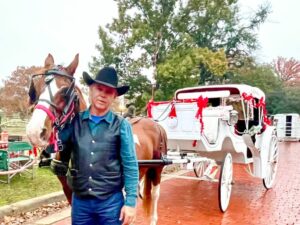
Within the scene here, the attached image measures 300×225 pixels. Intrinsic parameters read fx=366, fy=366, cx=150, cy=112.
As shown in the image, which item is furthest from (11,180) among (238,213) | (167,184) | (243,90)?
(243,90)

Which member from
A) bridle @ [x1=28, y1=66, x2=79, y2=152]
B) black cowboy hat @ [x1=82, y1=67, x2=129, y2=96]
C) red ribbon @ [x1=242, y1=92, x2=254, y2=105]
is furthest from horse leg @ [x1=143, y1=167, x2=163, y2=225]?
red ribbon @ [x1=242, y1=92, x2=254, y2=105]

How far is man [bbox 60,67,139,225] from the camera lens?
238 centimetres

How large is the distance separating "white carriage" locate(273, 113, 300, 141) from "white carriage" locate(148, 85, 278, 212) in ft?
54.0

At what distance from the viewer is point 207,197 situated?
23.4 feet

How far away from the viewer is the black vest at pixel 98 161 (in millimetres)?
2375

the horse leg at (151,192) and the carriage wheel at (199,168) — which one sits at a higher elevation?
the horse leg at (151,192)

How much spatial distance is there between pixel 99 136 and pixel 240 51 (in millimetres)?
22865

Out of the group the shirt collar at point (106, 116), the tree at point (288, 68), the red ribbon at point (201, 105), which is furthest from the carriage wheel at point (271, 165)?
the tree at point (288, 68)

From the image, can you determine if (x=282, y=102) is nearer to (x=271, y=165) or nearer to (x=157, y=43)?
(x=157, y=43)

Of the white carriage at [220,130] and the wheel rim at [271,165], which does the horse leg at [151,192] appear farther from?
the wheel rim at [271,165]

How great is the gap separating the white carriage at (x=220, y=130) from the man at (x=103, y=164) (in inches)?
111

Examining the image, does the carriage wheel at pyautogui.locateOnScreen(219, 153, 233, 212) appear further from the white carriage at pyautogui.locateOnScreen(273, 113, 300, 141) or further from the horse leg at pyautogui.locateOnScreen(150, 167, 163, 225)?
the white carriage at pyautogui.locateOnScreen(273, 113, 300, 141)

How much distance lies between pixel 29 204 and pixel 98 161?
3.55 meters

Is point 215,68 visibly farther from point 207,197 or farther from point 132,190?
point 132,190
